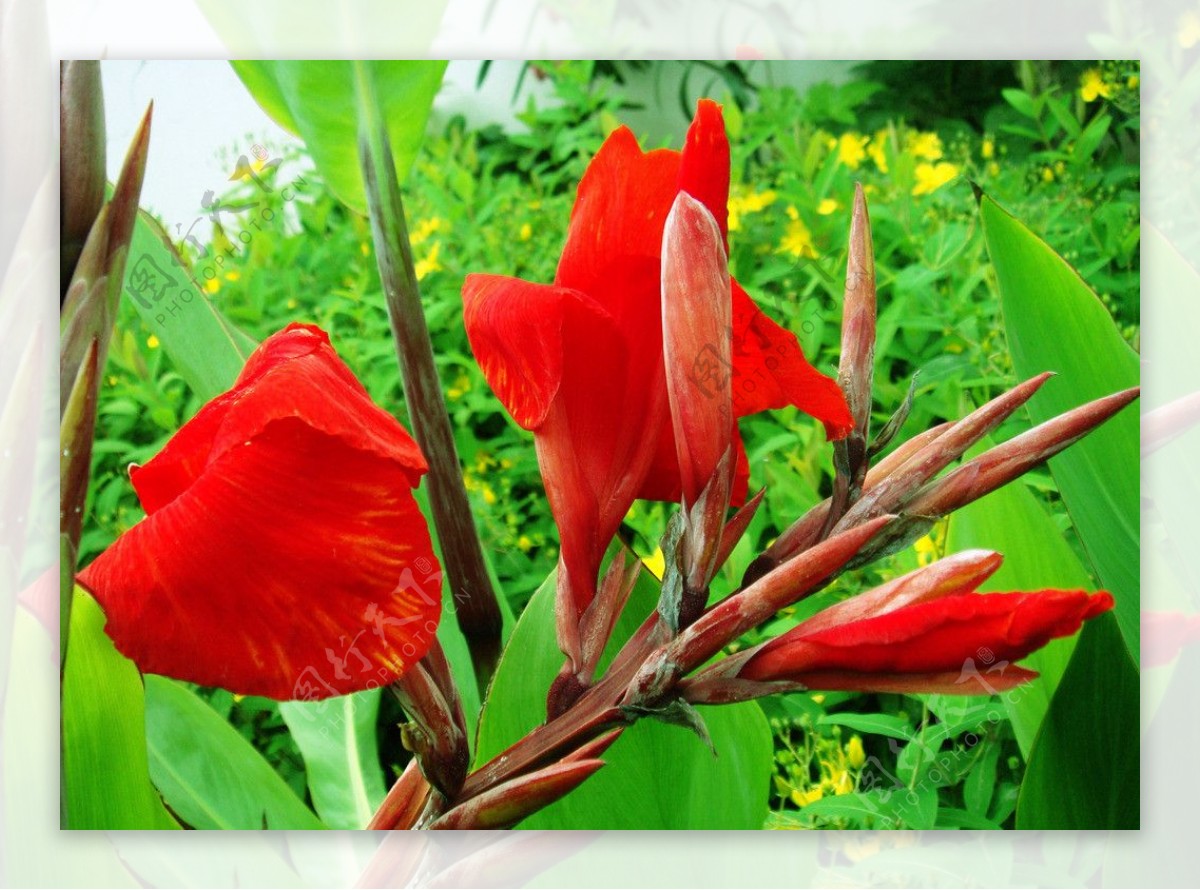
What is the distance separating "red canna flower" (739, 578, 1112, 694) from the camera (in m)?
0.71

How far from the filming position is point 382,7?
1.03m

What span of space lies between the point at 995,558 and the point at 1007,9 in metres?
0.56

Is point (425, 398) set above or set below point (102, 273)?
below

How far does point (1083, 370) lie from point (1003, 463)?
23 centimetres

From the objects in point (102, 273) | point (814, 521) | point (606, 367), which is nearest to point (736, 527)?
point (814, 521)

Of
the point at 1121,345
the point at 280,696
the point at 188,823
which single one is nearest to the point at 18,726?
the point at 188,823

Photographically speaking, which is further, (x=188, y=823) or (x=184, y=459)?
(x=188, y=823)

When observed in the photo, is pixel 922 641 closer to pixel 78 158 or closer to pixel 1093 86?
pixel 1093 86

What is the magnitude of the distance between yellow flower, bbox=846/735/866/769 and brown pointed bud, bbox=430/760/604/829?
255 millimetres

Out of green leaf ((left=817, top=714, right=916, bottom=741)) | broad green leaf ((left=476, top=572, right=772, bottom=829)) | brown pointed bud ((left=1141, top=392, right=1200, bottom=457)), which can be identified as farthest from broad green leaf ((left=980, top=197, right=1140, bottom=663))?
broad green leaf ((left=476, top=572, right=772, bottom=829))

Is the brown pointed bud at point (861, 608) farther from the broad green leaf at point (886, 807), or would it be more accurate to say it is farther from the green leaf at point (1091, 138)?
the green leaf at point (1091, 138)

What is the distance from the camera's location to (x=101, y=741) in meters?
0.99

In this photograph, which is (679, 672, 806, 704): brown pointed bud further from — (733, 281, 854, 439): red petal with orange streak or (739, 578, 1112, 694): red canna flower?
→ (733, 281, 854, 439): red petal with orange streak

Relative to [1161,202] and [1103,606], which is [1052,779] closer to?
[1103,606]
